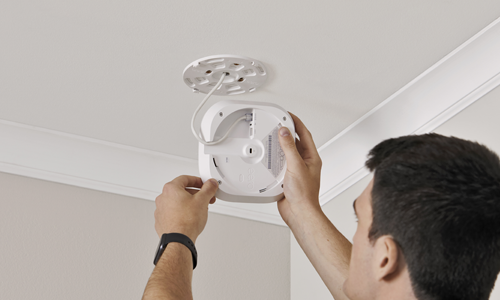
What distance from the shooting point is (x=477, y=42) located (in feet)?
4.22

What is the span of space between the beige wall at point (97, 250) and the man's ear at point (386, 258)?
4.19ft

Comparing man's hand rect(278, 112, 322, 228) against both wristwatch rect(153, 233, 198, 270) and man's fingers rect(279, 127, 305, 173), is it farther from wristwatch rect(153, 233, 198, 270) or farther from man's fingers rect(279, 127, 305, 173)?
wristwatch rect(153, 233, 198, 270)

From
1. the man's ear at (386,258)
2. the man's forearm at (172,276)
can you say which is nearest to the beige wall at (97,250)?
the man's forearm at (172,276)

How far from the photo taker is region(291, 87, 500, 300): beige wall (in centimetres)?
131

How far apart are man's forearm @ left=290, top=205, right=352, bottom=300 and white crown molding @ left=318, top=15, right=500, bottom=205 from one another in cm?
60

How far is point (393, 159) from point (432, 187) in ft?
0.23

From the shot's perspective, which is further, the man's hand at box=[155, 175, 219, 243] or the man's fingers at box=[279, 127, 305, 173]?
the man's fingers at box=[279, 127, 305, 173]

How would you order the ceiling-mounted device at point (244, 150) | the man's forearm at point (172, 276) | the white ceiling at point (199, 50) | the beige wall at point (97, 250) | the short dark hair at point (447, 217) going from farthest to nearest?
1. the beige wall at point (97, 250)
2. the white ceiling at point (199, 50)
3. the ceiling-mounted device at point (244, 150)
4. the man's forearm at point (172, 276)
5. the short dark hair at point (447, 217)

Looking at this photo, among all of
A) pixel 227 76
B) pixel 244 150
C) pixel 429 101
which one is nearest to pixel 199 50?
pixel 227 76

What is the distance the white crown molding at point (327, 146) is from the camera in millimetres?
1336

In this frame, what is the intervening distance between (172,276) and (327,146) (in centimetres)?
110

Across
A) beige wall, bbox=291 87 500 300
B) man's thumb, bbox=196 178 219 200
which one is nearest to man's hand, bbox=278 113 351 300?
man's thumb, bbox=196 178 219 200

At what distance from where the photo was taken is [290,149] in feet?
3.44

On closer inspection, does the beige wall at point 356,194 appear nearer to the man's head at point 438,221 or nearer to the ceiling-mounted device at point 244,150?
the ceiling-mounted device at point 244,150
